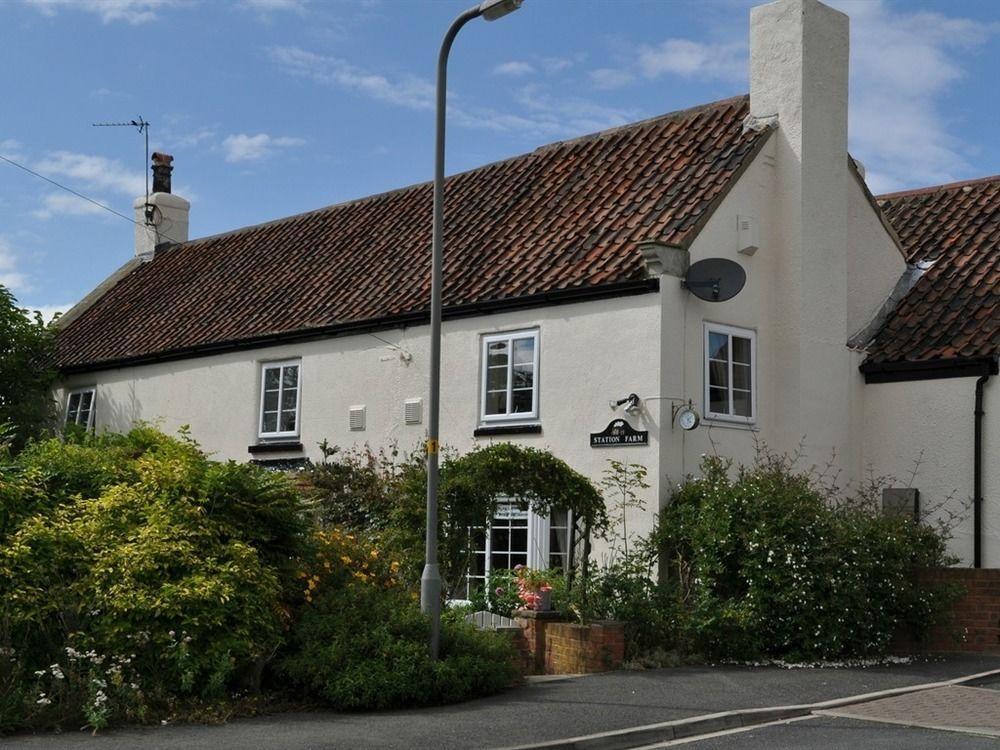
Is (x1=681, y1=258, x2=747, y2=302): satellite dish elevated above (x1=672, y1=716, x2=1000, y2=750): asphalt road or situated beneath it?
elevated above

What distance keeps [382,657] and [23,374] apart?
17.4 m

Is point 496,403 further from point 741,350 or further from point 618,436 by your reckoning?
point 741,350

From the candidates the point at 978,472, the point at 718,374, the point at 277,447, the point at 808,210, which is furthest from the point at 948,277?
the point at 277,447

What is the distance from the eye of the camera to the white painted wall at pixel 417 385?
18.5 m

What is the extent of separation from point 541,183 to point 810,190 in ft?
16.4

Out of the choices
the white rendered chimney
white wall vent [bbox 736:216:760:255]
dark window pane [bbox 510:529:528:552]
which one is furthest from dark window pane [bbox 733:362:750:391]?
the white rendered chimney

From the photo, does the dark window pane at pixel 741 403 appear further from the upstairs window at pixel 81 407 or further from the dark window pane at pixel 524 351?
the upstairs window at pixel 81 407

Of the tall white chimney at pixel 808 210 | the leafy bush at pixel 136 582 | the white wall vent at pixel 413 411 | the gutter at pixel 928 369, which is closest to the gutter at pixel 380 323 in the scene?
the white wall vent at pixel 413 411

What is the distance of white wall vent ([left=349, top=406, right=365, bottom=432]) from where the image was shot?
2214 cm

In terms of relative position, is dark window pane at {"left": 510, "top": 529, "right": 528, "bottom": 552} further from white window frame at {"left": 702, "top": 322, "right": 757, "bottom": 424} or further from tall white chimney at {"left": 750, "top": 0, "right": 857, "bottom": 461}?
tall white chimney at {"left": 750, "top": 0, "right": 857, "bottom": 461}

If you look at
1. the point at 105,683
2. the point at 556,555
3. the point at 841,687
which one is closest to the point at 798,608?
the point at 841,687

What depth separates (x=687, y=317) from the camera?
60.7 ft

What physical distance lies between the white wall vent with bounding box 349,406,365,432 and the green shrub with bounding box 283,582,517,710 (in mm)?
8151

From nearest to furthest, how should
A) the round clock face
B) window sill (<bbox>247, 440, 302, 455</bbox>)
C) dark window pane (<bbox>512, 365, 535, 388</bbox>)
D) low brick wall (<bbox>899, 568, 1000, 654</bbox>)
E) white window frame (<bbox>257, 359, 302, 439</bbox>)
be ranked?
low brick wall (<bbox>899, 568, 1000, 654</bbox>), the round clock face, dark window pane (<bbox>512, 365, 535, 388</bbox>), window sill (<bbox>247, 440, 302, 455</bbox>), white window frame (<bbox>257, 359, 302, 439</bbox>)
